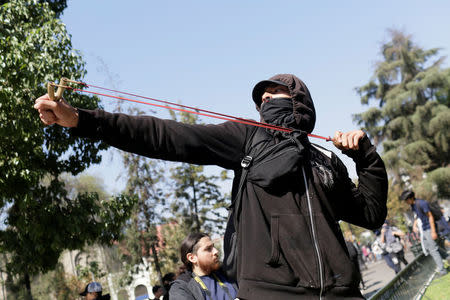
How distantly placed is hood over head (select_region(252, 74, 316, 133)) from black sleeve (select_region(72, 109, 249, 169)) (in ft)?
1.08

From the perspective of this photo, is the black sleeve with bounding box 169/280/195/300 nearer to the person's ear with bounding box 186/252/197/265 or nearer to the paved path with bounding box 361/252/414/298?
the person's ear with bounding box 186/252/197/265

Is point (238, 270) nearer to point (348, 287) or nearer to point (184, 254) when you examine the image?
point (348, 287)

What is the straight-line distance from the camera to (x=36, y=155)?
9.87 meters

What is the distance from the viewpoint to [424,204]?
906 cm

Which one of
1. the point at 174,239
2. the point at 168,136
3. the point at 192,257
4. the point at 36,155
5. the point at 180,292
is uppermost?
the point at 36,155

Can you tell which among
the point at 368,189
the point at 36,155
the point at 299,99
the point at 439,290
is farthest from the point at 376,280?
the point at 299,99

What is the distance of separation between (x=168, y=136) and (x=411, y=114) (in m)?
39.7

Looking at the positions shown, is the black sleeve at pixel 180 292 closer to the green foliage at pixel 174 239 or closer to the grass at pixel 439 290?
the grass at pixel 439 290

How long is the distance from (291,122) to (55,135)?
944 cm

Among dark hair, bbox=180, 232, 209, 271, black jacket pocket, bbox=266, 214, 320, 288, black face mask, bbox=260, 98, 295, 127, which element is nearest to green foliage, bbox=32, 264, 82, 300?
dark hair, bbox=180, 232, 209, 271

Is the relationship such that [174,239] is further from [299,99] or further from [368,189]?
[299,99]

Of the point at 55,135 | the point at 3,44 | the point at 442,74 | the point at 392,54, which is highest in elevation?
the point at 392,54

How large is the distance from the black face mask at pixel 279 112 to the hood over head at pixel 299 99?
47 mm

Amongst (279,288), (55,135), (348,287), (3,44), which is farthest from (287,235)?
(55,135)
